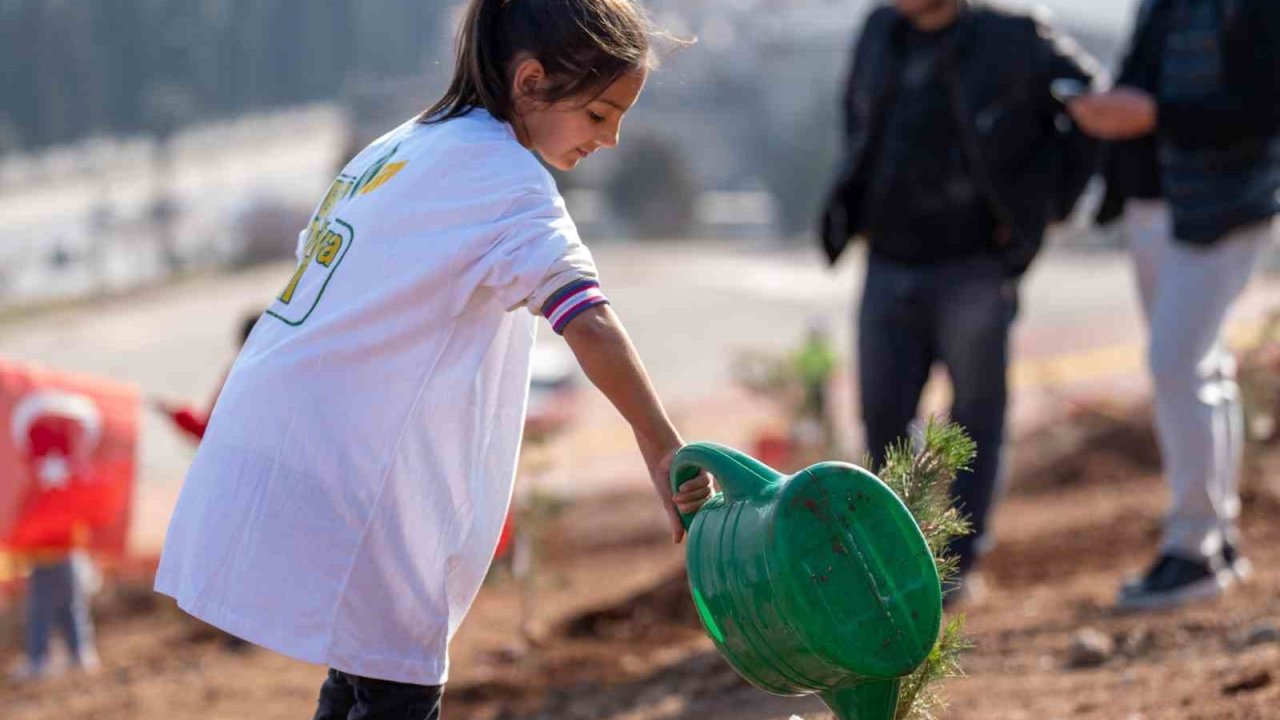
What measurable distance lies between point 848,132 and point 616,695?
179cm

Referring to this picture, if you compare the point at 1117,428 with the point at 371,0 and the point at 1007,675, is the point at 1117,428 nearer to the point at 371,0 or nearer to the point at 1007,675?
the point at 1007,675

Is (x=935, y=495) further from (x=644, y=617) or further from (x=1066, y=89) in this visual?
(x=644, y=617)

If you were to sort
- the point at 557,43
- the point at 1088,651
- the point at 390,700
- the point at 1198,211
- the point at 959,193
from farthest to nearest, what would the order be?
the point at 959,193 → the point at 1198,211 → the point at 1088,651 → the point at 390,700 → the point at 557,43

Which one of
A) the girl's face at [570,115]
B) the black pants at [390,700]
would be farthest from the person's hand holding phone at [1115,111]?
the black pants at [390,700]

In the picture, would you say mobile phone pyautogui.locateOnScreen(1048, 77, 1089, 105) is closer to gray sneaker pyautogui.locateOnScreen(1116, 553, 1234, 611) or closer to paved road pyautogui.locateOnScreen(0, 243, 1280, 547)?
gray sneaker pyautogui.locateOnScreen(1116, 553, 1234, 611)

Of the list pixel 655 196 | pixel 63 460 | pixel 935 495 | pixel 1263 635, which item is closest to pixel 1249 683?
pixel 1263 635

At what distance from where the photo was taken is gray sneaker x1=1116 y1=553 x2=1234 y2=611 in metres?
4.36

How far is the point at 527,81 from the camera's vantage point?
7.71ft

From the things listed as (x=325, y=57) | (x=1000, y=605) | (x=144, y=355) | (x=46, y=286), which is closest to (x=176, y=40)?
(x=325, y=57)

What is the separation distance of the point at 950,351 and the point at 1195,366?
644mm

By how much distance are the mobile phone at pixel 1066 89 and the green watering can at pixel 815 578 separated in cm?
248

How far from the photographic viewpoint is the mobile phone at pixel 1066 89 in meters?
4.32

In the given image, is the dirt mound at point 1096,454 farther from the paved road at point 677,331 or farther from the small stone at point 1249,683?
the small stone at point 1249,683

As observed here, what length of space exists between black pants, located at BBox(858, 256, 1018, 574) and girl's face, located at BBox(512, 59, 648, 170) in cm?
227
